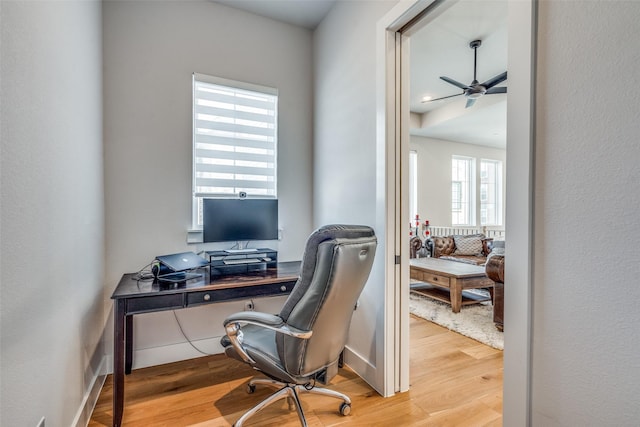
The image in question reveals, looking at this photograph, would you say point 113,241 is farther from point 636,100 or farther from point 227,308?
point 636,100

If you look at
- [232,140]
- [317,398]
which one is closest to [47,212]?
[232,140]

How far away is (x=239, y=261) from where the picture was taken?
2213 mm

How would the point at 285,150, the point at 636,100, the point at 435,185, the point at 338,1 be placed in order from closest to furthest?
the point at 636,100 < the point at 338,1 < the point at 285,150 < the point at 435,185

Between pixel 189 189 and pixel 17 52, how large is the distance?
58.4 inches

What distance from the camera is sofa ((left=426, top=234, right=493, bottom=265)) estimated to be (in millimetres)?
5305

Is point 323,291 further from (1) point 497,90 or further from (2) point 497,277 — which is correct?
(1) point 497,90

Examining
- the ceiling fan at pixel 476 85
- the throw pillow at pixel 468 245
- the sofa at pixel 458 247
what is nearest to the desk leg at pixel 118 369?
the ceiling fan at pixel 476 85

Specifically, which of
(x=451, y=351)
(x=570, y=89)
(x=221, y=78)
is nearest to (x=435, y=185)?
(x=451, y=351)

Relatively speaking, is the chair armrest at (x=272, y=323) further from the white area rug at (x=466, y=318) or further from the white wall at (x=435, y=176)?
the white wall at (x=435, y=176)

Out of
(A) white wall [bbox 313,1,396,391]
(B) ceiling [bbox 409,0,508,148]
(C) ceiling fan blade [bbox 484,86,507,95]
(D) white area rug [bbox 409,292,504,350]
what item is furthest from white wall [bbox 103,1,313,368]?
(C) ceiling fan blade [bbox 484,86,507,95]

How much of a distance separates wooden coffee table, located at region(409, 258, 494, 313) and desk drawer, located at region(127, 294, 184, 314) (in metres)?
2.80

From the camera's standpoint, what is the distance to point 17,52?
1012 millimetres

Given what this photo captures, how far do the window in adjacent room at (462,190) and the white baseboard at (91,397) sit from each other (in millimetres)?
6871

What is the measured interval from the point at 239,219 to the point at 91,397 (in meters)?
1.36
